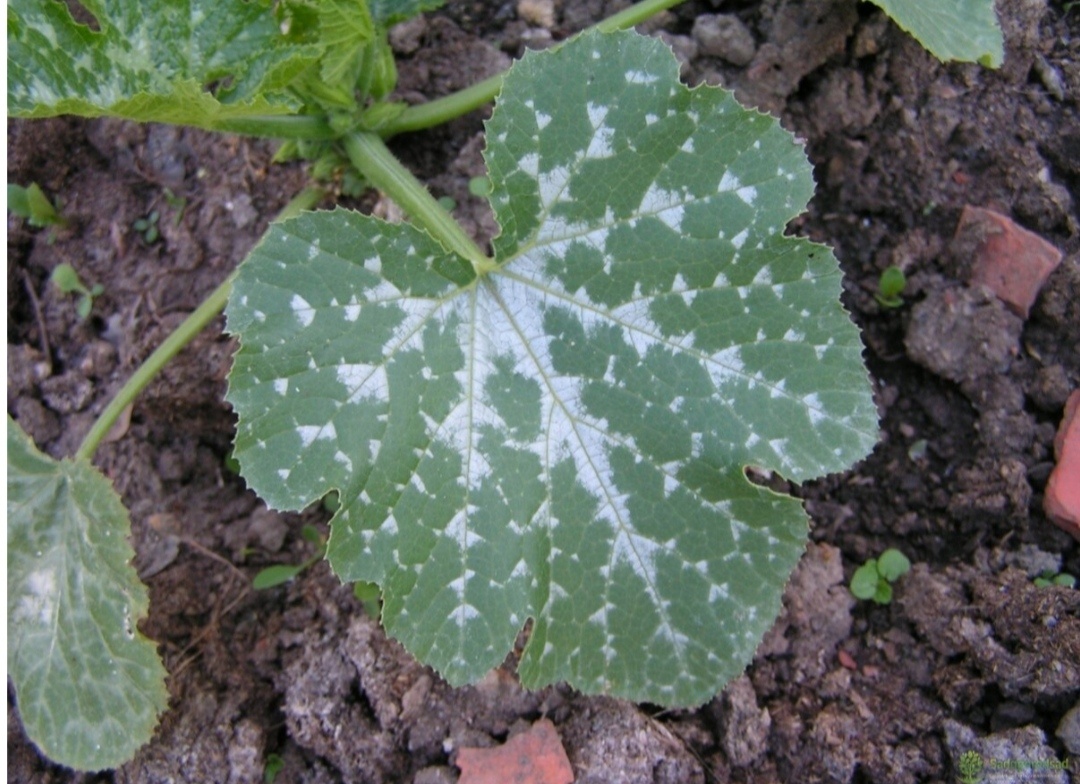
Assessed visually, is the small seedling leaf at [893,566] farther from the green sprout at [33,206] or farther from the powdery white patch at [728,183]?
the green sprout at [33,206]

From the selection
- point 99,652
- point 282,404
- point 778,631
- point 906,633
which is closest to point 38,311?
point 99,652

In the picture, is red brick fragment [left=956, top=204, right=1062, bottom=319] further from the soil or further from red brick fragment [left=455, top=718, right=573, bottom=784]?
red brick fragment [left=455, top=718, right=573, bottom=784]

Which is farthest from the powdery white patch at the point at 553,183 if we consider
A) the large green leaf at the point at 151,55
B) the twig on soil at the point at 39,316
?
the twig on soil at the point at 39,316

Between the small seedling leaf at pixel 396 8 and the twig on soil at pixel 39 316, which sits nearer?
the small seedling leaf at pixel 396 8

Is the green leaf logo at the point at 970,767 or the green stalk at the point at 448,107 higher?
the green stalk at the point at 448,107

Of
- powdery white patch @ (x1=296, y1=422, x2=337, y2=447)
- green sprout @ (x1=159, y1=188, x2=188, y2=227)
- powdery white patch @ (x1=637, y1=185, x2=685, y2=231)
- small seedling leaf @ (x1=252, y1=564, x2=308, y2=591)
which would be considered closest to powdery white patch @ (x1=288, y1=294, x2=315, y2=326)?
powdery white patch @ (x1=296, y1=422, x2=337, y2=447)

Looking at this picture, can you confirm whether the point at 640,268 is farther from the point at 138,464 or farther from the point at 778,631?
the point at 138,464
